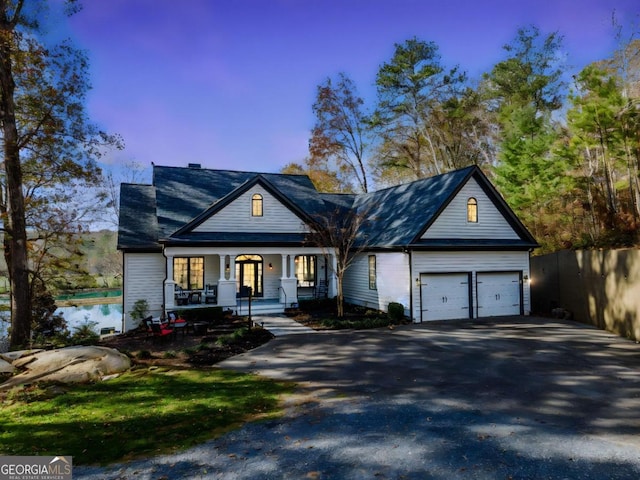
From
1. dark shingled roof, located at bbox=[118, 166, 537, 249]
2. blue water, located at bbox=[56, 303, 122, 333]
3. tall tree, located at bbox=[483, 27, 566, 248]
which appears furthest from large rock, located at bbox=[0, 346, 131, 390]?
tall tree, located at bbox=[483, 27, 566, 248]

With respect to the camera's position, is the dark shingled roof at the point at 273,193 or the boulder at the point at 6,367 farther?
the dark shingled roof at the point at 273,193

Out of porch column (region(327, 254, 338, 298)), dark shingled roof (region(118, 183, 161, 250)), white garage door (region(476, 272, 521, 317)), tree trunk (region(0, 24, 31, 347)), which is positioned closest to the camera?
tree trunk (region(0, 24, 31, 347))

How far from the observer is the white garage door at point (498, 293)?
1917 cm

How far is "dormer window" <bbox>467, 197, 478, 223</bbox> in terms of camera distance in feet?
64.0

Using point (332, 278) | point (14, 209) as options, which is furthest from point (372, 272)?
point (14, 209)

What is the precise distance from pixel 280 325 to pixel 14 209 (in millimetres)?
11013

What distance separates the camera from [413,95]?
110 feet

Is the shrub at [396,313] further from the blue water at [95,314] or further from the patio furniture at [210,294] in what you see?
the blue water at [95,314]

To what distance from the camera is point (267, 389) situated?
898 cm

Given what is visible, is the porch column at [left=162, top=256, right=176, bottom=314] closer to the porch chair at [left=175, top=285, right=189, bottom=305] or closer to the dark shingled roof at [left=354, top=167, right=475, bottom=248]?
the porch chair at [left=175, top=285, right=189, bottom=305]

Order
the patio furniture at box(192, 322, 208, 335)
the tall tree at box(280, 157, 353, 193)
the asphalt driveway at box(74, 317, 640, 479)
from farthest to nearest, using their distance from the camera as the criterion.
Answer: the tall tree at box(280, 157, 353, 193)
the patio furniture at box(192, 322, 208, 335)
the asphalt driveway at box(74, 317, 640, 479)

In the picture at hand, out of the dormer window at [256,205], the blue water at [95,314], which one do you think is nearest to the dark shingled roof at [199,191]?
the dormer window at [256,205]

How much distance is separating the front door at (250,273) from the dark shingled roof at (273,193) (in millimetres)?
1841

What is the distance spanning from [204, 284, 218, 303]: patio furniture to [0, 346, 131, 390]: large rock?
27.9 ft
